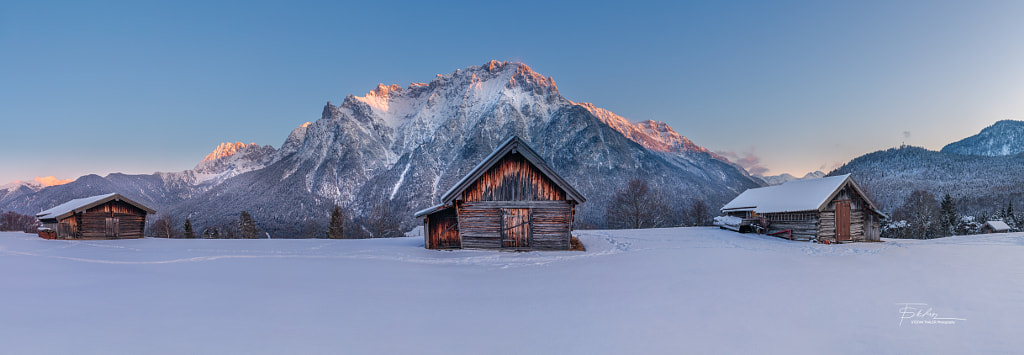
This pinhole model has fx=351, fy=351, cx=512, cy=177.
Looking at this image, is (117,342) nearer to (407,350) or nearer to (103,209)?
(407,350)

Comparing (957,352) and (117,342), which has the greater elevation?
(117,342)

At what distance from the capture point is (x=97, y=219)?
99.3ft

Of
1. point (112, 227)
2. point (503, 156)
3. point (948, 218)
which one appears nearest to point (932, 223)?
point (948, 218)

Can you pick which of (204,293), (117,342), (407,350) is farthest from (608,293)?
(204,293)

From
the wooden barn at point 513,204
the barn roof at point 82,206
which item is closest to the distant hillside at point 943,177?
the wooden barn at point 513,204

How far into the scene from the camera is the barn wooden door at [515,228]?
2012cm

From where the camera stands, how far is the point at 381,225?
5728cm

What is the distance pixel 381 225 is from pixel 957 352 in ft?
194

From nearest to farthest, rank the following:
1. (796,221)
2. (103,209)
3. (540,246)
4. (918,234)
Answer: (540,246), (796,221), (103,209), (918,234)

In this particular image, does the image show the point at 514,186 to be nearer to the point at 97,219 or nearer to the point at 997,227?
the point at 97,219

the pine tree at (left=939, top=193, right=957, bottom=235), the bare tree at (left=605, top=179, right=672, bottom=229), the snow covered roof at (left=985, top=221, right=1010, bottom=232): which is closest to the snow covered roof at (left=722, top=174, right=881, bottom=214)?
the bare tree at (left=605, top=179, right=672, bottom=229)

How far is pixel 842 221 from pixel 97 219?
60.1 meters

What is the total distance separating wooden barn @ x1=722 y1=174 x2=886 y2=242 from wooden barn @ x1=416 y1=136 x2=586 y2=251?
1874 cm

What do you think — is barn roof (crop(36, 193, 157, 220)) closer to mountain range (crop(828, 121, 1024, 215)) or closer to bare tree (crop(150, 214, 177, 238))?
bare tree (crop(150, 214, 177, 238))
